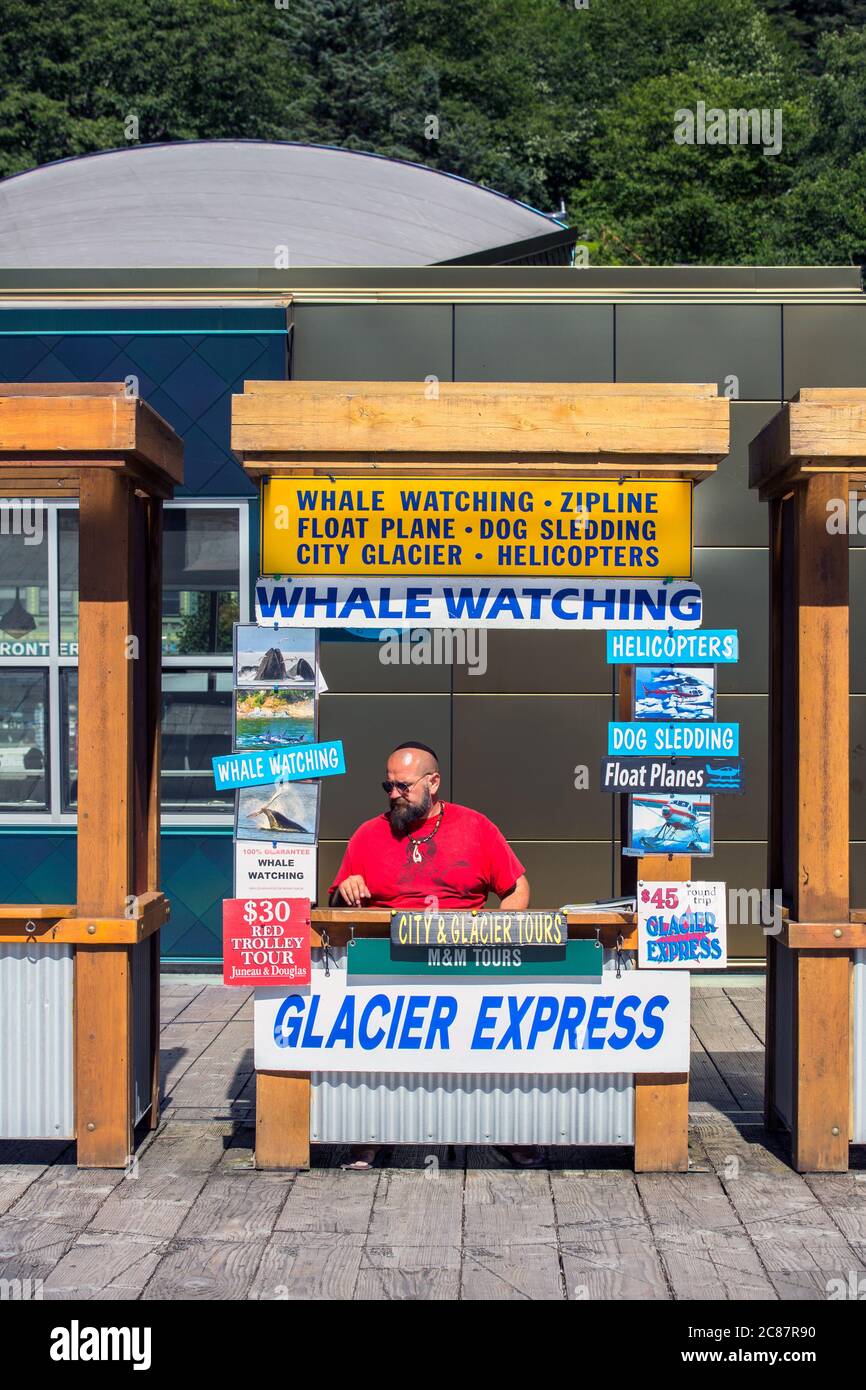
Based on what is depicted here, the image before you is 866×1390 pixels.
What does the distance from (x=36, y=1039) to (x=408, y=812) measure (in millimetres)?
1781

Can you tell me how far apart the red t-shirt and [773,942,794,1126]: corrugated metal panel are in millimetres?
1207

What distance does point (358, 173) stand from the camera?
1827 cm

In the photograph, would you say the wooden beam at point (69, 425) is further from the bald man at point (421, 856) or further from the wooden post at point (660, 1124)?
the wooden post at point (660, 1124)

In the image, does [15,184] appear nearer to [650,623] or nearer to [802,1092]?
[650,623]

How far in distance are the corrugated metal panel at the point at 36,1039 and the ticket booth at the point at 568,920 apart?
0.82 m

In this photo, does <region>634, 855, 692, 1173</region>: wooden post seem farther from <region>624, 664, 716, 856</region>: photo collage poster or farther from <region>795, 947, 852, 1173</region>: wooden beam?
<region>624, 664, 716, 856</region>: photo collage poster

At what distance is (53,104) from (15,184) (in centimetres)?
2808

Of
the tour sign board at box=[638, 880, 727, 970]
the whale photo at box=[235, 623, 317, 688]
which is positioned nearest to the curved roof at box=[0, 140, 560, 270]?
the whale photo at box=[235, 623, 317, 688]

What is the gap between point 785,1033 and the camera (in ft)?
20.1

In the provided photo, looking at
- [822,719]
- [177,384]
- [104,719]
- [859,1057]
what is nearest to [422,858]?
[104,719]

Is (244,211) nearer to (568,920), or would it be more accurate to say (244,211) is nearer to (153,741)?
(153,741)

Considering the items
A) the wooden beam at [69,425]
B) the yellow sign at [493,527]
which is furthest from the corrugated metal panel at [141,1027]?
the wooden beam at [69,425]

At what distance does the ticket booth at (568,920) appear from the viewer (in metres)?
5.80

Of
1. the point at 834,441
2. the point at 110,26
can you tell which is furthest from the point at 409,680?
the point at 110,26
